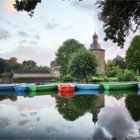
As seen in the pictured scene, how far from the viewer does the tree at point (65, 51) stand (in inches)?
3922

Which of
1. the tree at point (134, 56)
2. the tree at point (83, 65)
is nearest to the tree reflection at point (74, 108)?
the tree at point (83, 65)

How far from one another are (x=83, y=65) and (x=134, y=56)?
1825 centimetres

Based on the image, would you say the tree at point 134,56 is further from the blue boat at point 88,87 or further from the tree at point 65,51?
the blue boat at point 88,87

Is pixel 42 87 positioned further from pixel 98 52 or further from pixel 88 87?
pixel 98 52

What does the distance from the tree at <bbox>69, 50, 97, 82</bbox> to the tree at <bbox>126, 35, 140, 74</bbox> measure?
45.7ft

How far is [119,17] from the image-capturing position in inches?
439

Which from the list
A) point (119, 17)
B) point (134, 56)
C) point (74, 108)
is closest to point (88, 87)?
point (74, 108)

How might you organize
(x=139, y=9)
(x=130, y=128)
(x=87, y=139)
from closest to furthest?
(x=139, y=9), (x=87, y=139), (x=130, y=128)

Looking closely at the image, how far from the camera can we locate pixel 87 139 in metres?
11.8

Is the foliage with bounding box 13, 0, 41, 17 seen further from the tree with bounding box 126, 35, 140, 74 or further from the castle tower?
the castle tower

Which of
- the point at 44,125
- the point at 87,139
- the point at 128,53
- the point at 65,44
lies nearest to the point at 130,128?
the point at 87,139

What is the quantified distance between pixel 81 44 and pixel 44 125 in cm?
8736

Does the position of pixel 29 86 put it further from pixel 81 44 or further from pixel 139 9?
pixel 81 44

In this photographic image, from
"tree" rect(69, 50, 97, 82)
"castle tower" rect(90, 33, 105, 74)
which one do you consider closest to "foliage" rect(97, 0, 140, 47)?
"tree" rect(69, 50, 97, 82)
